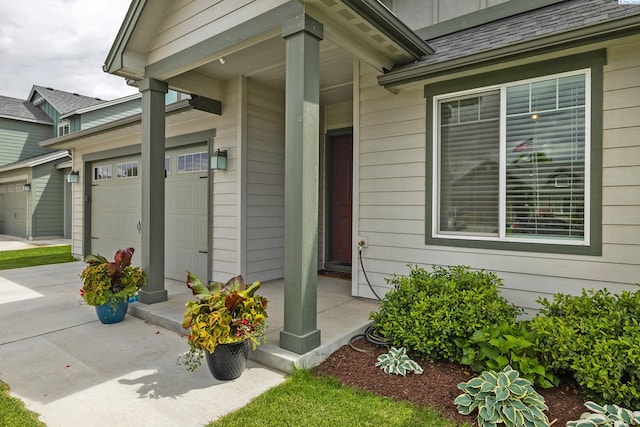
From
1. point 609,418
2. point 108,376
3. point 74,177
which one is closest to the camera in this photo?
point 609,418

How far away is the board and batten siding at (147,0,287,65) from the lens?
3.46 meters

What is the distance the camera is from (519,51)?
332 cm

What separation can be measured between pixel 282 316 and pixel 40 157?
14.6m

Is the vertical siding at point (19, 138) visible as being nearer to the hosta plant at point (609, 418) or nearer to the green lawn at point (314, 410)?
the green lawn at point (314, 410)

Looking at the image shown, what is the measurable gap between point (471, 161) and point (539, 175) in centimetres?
67

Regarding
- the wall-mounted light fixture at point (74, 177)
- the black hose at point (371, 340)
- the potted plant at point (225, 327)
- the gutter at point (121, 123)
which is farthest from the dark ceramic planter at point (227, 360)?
the wall-mounted light fixture at point (74, 177)

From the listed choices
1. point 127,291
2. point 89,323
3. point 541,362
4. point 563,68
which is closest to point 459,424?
point 541,362

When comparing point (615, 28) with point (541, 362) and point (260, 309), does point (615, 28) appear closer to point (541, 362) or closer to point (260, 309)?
point (541, 362)

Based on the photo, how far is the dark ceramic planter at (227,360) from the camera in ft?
8.96

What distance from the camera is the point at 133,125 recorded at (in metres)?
6.86

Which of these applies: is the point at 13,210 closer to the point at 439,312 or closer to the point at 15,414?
the point at 15,414

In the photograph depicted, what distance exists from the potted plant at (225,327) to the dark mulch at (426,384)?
647 mm

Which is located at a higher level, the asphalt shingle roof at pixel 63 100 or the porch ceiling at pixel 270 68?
the asphalt shingle roof at pixel 63 100

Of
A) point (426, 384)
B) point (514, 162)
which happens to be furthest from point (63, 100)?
point (426, 384)
